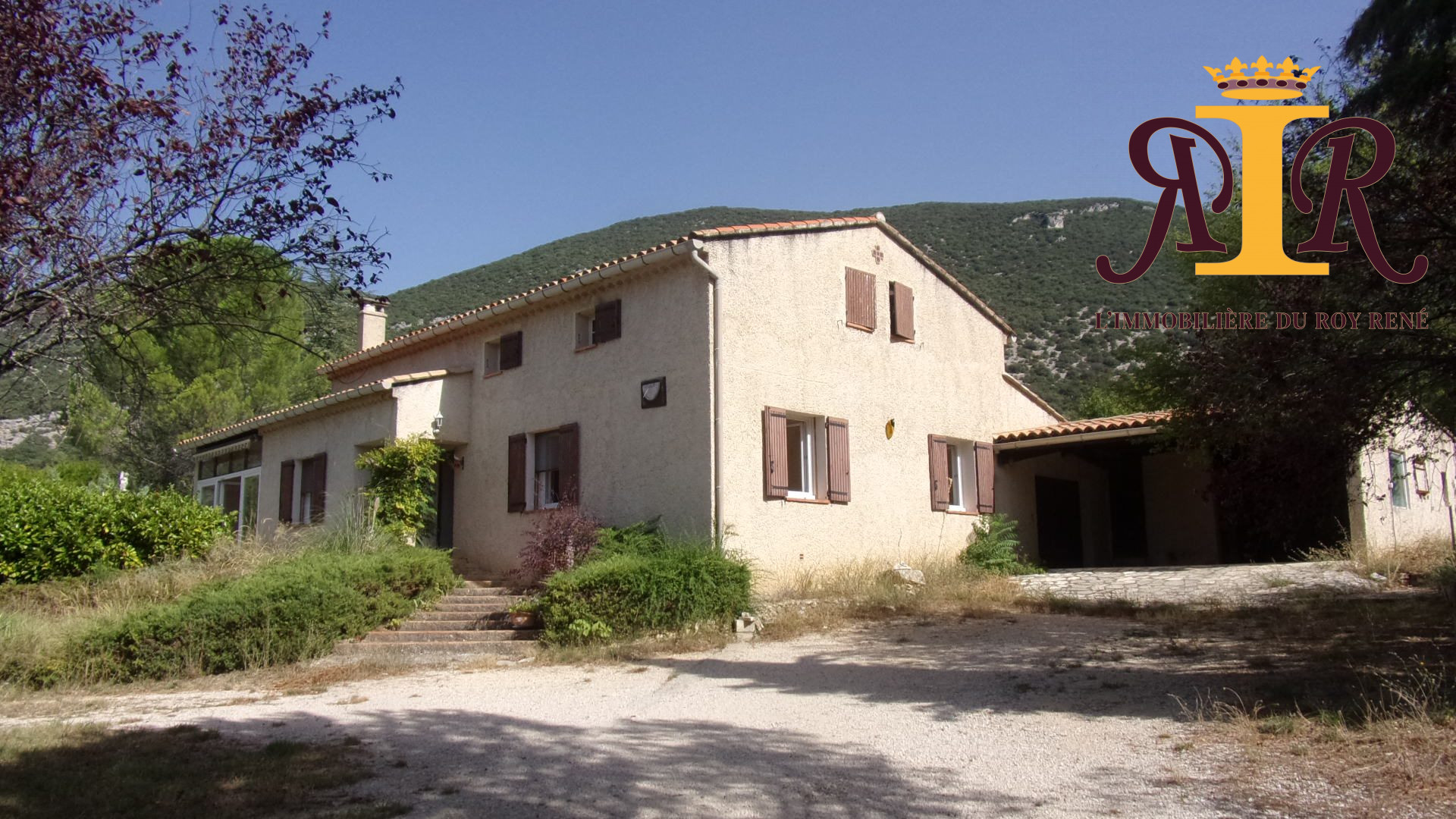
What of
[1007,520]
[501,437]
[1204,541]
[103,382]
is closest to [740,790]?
[103,382]

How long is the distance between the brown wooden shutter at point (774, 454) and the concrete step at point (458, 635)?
3.60 metres

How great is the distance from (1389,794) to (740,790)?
10.6 ft

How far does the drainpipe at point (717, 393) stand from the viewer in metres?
13.3

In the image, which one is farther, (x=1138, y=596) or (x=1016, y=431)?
(x=1016, y=431)

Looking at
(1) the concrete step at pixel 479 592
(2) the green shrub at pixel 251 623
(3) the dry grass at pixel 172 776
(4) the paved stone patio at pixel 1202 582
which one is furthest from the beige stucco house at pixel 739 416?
(3) the dry grass at pixel 172 776

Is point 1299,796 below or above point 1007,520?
below

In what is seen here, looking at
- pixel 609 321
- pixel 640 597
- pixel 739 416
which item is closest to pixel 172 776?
pixel 640 597

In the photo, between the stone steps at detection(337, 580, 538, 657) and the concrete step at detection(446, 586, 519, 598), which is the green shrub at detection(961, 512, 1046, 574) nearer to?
the concrete step at detection(446, 586, 519, 598)

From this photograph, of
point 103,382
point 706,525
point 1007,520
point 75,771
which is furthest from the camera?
point 1007,520

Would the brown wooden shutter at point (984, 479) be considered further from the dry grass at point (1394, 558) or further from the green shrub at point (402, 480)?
the green shrub at point (402, 480)

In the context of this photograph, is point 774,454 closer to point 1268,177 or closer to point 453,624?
point 453,624

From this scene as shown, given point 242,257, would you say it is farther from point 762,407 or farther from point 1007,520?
point 1007,520

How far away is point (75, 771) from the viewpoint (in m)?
6.21

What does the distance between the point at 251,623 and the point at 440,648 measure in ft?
6.48
